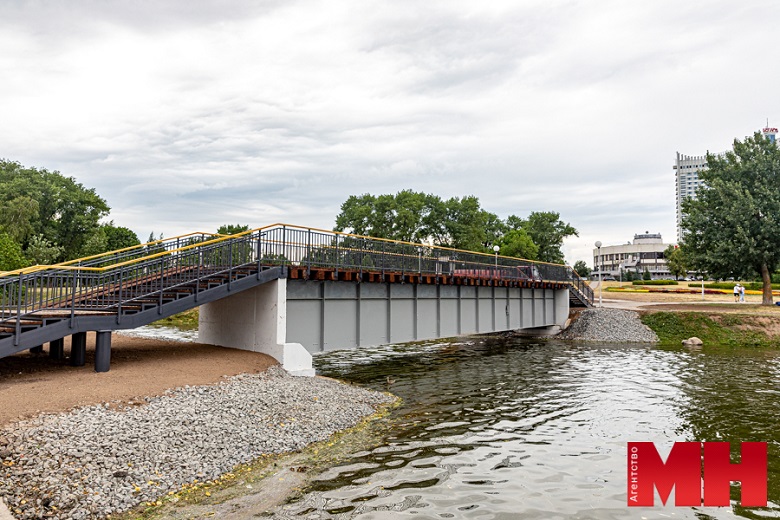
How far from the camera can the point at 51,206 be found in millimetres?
77625

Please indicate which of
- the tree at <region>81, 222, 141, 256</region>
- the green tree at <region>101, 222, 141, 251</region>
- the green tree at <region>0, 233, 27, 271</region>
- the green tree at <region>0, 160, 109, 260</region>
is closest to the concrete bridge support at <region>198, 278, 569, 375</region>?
the green tree at <region>0, 233, 27, 271</region>

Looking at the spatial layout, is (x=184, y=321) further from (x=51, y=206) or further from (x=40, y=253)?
(x=51, y=206)

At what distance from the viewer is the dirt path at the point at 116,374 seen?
1099 centimetres

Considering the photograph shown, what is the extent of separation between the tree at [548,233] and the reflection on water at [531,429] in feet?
225

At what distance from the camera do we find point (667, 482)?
995cm

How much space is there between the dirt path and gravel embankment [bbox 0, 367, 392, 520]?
0.67 metres

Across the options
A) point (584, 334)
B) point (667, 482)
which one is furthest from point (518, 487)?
point (584, 334)

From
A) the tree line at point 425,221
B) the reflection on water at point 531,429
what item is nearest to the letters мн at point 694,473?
the reflection on water at point 531,429

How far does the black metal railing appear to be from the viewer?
14.1m

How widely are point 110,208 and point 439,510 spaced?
92727 mm

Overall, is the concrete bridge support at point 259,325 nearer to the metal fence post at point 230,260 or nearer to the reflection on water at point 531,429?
the metal fence post at point 230,260

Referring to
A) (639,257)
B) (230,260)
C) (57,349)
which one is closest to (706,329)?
(230,260)

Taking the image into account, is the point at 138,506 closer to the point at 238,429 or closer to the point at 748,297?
the point at 238,429

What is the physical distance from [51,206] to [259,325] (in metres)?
75.6
